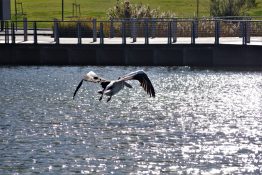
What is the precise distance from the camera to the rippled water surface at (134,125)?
31.4 metres

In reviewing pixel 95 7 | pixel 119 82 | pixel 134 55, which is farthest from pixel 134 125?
pixel 95 7

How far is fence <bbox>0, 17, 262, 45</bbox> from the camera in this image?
63875mm

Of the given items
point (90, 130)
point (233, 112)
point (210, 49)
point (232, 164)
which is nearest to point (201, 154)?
point (232, 164)

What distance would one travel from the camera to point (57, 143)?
35219 mm

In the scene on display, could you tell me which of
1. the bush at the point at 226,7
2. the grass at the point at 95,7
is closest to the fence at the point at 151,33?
the bush at the point at 226,7

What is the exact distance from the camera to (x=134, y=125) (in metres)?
39.8

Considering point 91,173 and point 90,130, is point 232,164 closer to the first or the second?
point 91,173

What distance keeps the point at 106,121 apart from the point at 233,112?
6134 millimetres

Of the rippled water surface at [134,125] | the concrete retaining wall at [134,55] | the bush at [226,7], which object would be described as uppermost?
the bush at [226,7]

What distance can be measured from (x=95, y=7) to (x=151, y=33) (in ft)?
194

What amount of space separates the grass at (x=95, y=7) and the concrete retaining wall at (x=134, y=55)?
5035 centimetres

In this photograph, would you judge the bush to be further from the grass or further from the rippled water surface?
the rippled water surface

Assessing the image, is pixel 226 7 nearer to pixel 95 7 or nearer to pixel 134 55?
pixel 134 55

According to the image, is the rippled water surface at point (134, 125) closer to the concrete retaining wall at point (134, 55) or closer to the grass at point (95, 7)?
the concrete retaining wall at point (134, 55)
